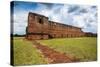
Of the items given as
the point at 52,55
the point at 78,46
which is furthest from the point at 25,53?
the point at 78,46

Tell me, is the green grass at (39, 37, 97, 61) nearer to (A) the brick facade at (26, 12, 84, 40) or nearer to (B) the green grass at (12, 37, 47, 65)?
(A) the brick facade at (26, 12, 84, 40)

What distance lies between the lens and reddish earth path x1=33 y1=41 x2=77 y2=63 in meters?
2.55

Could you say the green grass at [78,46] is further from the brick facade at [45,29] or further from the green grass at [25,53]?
the green grass at [25,53]

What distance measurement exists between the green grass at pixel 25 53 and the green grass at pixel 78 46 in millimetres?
179

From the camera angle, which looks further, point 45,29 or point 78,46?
point 78,46

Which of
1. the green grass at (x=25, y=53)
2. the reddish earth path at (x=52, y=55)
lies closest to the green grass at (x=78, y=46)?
the reddish earth path at (x=52, y=55)

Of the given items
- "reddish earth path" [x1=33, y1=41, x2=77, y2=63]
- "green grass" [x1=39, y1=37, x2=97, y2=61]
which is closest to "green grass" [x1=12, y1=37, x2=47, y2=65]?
"reddish earth path" [x1=33, y1=41, x2=77, y2=63]

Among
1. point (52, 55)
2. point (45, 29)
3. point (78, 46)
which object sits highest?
point (45, 29)

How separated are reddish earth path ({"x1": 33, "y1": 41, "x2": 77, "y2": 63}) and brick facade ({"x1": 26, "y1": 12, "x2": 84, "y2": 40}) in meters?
0.14

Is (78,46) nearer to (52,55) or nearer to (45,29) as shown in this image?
(52,55)

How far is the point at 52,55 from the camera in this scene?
2.59m

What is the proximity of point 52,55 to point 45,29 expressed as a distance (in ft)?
1.23

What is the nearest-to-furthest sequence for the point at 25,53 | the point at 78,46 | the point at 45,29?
the point at 25,53
the point at 45,29
the point at 78,46
